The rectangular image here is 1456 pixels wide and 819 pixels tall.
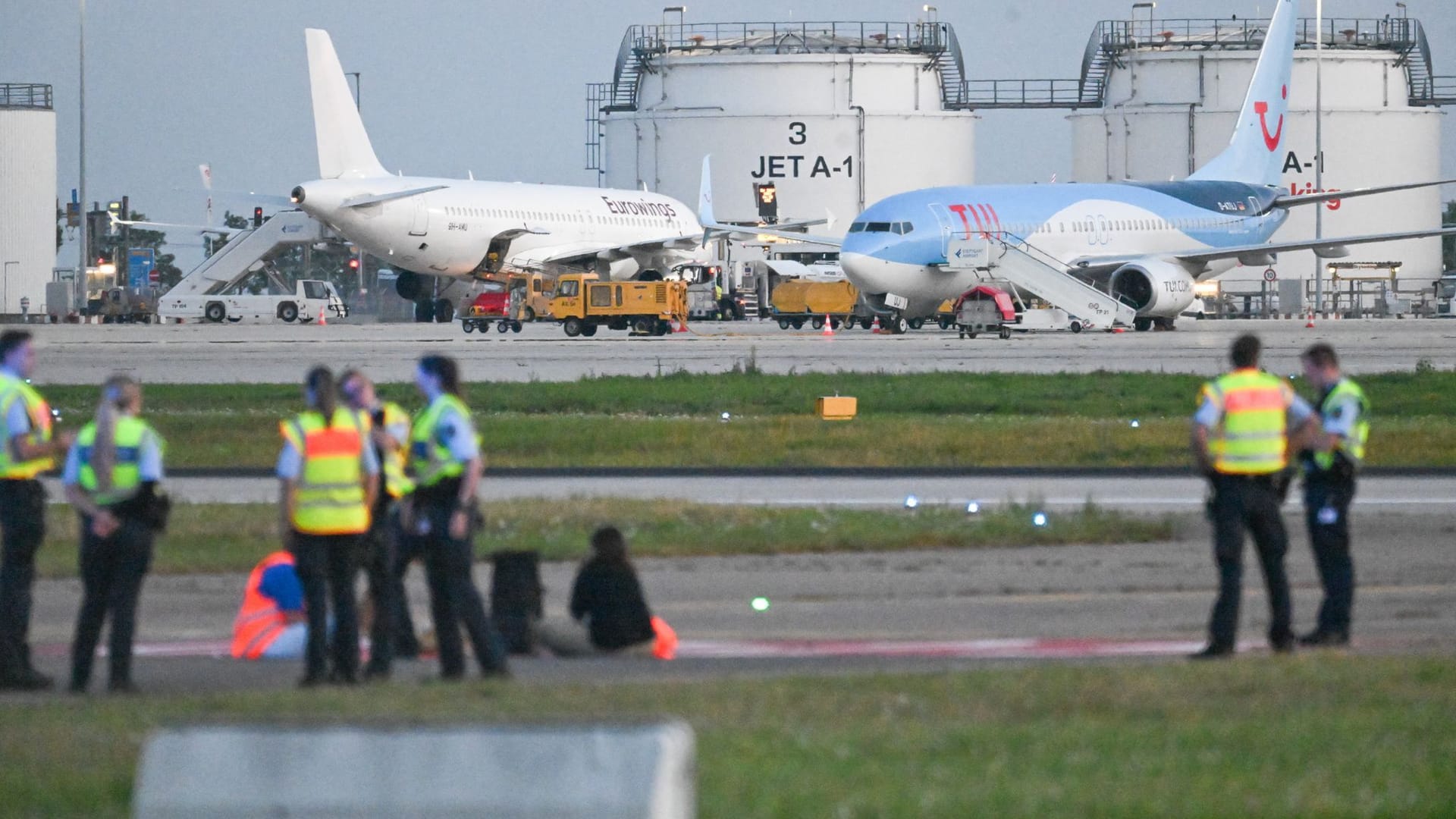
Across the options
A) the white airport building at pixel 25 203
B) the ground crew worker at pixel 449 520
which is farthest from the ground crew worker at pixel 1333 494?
the white airport building at pixel 25 203

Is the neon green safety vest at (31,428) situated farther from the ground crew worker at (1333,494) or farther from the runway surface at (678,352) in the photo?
the runway surface at (678,352)

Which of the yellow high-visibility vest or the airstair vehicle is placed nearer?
the yellow high-visibility vest

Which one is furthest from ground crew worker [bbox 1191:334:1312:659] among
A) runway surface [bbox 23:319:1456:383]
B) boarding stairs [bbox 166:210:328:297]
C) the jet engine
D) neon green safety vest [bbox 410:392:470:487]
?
boarding stairs [bbox 166:210:328:297]

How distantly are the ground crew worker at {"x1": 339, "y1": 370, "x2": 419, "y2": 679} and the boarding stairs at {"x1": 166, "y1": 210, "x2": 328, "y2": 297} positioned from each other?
5916 centimetres

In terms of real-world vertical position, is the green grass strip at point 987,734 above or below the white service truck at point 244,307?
below

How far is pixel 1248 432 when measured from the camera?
10266mm

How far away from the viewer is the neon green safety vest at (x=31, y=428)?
9.59 metres

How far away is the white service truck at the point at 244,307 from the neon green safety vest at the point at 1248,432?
61359 millimetres

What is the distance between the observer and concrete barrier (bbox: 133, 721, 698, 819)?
4.60m

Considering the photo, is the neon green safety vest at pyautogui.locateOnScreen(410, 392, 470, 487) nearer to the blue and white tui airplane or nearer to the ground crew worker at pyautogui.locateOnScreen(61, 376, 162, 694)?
the ground crew worker at pyautogui.locateOnScreen(61, 376, 162, 694)

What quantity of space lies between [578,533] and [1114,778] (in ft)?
26.6

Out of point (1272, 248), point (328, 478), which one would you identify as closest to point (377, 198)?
point (1272, 248)

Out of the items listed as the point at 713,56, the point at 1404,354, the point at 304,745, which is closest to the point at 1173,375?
the point at 1404,354

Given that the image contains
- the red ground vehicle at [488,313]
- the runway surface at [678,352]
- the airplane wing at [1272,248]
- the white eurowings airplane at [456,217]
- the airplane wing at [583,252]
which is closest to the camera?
the runway surface at [678,352]
